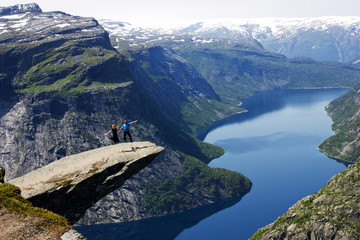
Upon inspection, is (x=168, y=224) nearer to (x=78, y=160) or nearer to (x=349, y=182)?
(x=349, y=182)

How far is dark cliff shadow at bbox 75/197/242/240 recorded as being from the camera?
173 m

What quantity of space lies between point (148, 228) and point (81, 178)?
15603 cm

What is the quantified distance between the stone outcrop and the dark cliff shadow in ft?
466

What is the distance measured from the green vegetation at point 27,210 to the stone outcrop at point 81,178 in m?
3.67

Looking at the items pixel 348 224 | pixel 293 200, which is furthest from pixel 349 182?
pixel 293 200

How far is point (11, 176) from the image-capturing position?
620 ft

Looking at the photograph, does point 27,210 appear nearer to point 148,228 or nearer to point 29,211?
point 29,211

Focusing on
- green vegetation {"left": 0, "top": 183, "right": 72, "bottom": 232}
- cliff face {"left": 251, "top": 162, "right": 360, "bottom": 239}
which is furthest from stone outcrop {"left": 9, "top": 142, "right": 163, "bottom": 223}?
cliff face {"left": 251, "top": 162, "right": 360, "bottom": 239}

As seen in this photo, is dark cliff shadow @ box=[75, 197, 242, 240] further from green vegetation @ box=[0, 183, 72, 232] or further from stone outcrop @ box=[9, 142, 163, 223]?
green vegetation @ box=[0, 183, 72, 232]

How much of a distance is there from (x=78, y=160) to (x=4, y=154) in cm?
18577

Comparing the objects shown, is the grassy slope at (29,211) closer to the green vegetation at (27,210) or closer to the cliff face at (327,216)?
the green vegetation at (27,210)

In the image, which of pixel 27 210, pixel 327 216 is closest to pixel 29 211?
pixel 27 210

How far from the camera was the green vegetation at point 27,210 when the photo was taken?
1112 inches

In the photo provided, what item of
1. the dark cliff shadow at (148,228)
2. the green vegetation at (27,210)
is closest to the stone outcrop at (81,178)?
the green vegetation at (27,210)
